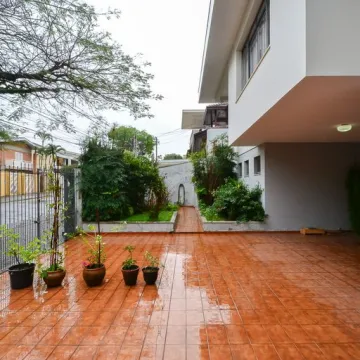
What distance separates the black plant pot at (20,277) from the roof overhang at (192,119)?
15.2 meters

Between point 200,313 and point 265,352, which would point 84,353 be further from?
point 265,352

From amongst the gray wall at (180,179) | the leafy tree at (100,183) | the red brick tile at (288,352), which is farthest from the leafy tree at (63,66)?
the gray wall at (180,179)

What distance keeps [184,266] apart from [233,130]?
4544 mm

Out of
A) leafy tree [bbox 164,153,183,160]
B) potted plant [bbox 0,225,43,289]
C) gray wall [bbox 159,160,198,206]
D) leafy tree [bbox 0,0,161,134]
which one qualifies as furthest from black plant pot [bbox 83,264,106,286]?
leafy tree [bbox 164,153,183,160]

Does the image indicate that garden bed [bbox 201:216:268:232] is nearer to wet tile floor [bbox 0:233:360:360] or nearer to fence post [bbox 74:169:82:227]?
wet tile floor [bbox 0:233:360:360]

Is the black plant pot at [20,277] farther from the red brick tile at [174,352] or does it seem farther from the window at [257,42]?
the window at [257,42]

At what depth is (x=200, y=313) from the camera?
3340 mm

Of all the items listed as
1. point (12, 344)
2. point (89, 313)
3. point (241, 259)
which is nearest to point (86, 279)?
point (89, 313)

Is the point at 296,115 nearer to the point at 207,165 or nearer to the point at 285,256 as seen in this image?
the point at 285,256

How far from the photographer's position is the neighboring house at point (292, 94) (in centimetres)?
297

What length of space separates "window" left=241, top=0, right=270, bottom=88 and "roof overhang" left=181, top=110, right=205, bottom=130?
1081cm

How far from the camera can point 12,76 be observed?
18.3 ft

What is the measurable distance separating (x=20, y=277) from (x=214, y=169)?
9.30m

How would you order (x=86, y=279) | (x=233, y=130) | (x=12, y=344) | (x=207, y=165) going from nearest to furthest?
(x=12, y=344) → (x=86, y=279) → (x=233, y=130) → (x=207, y=165)
